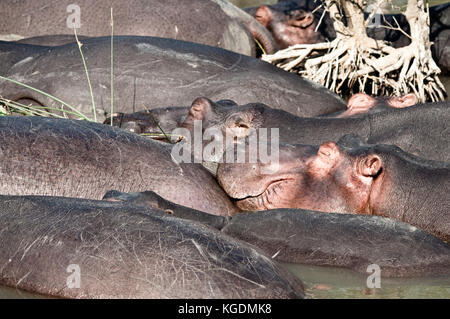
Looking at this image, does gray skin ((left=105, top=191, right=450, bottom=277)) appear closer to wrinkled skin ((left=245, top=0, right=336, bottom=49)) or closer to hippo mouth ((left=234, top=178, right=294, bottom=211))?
hippo mouth ((left=234, top=178, right=294, bottom=211))

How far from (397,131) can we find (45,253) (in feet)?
9.08

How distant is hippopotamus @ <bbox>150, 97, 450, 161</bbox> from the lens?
225 inches

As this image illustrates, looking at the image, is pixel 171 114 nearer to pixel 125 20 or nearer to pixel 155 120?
pixel 155 120

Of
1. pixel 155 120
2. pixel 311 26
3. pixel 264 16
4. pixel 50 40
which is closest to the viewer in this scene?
pixel 155 120

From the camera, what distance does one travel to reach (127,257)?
11.8 feet

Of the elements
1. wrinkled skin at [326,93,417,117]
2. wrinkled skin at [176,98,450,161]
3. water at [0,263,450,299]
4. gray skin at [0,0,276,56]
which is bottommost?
water at [0,263,450,299]

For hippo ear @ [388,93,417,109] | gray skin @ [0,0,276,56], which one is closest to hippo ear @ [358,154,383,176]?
hippo ear @ [388,93,417,109]

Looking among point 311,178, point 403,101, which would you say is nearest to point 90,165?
point 311,178

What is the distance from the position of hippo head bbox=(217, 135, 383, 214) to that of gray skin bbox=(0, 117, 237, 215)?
14cm

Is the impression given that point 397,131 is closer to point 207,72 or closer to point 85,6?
point 207,72

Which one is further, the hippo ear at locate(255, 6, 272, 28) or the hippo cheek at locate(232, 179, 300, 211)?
the hippo ear at locate(255, 6, 272, 28)

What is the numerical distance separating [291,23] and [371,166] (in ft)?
15.2

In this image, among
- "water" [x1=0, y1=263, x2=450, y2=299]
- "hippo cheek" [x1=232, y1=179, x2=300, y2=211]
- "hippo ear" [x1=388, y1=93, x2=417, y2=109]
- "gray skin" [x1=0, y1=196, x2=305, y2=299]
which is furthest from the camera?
"hippo ear" [x1=388, y1=93, x2=417, y2=109]

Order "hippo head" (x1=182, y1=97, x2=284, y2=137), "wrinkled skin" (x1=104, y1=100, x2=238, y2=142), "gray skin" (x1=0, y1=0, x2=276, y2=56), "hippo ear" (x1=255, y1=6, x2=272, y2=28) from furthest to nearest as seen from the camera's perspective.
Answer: "hippo ear" (x1=255, y1=6, x2=272, y2=28) < "gray skin" (x1=0, y1=0, x2=276, y2=56) < "wrinkled skin" (x1=104, y1=100, x2=238, y2=142) < "hippo head" (x1=182, y1=97, x2=284, y2=137)
